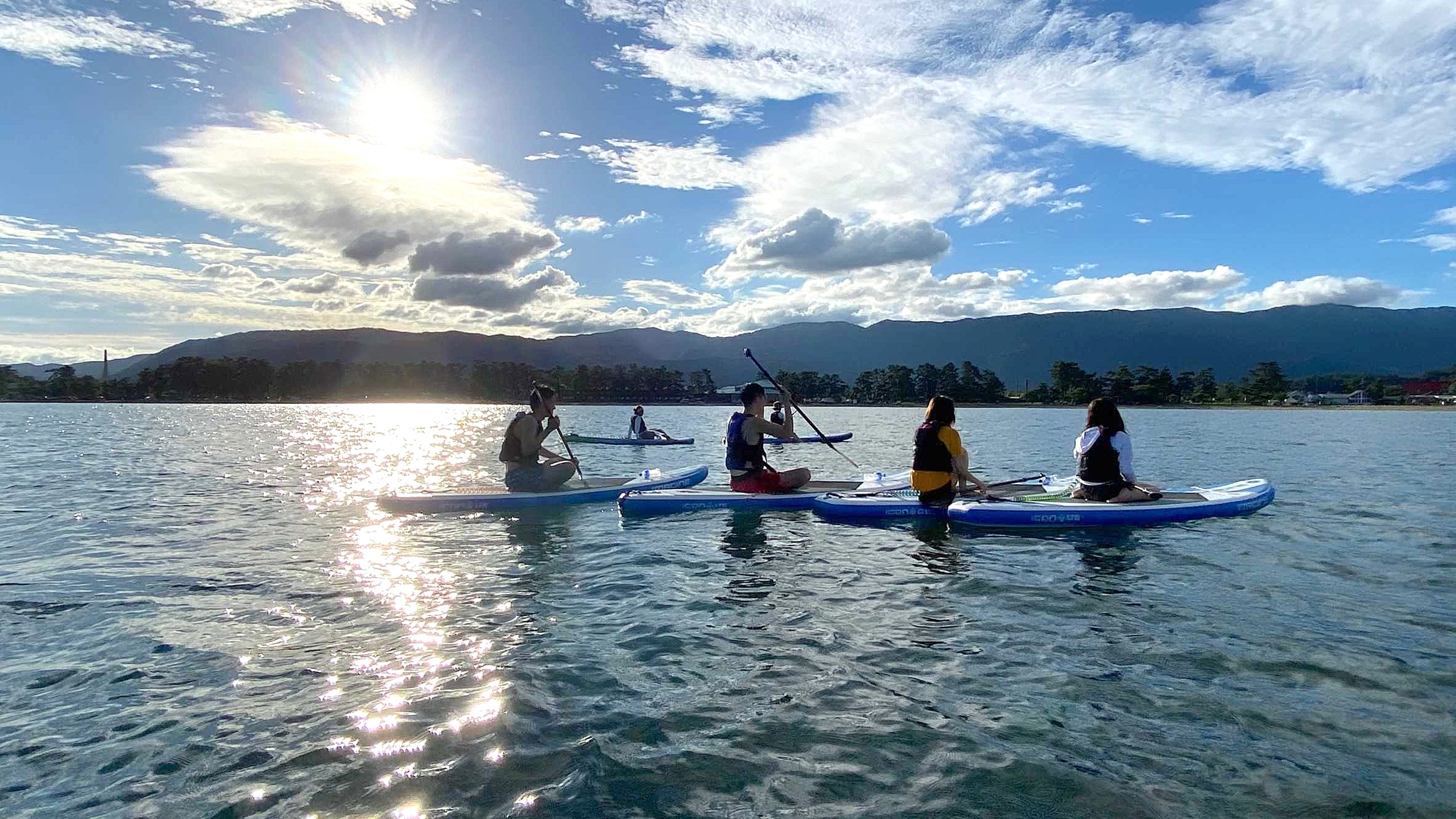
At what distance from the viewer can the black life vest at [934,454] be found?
1530cm

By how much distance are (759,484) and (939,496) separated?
3963 mm

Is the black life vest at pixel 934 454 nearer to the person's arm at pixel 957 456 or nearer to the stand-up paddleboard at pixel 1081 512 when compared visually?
the person's arm at pixel 957 456

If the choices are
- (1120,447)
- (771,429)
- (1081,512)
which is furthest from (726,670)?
(1120,447)

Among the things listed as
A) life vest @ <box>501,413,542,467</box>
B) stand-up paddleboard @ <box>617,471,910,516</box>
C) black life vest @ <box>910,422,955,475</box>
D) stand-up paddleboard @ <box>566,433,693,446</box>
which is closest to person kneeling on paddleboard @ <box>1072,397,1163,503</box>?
black life vest @ <box>910,422,955,475</box>

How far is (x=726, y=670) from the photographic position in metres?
7.27

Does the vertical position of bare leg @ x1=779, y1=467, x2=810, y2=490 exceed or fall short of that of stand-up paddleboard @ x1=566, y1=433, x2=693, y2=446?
it exceeds it

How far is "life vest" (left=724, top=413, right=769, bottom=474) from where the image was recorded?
17.0 metres

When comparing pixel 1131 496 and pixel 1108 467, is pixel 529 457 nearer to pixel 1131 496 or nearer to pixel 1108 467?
pixel 1108 467

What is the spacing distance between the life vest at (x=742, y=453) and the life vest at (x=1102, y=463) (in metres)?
6.81

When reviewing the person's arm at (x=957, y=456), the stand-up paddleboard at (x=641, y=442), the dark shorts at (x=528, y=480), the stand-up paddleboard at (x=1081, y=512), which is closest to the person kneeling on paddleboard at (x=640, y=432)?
the stand-up paddleboard at (x=641, y=442)

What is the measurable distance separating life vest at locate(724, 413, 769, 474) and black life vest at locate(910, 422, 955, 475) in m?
3.58

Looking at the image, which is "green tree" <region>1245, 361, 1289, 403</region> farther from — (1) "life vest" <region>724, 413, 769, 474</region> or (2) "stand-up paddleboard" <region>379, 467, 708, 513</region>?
(2) "stand-up paddleboard" <region>379, 467, 708, 513</region>

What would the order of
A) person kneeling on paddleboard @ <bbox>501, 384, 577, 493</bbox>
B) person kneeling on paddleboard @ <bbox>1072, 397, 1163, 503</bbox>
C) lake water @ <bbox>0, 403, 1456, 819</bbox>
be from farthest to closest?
person kneeling on paddleboard @ <bbox>501, 384, 577, 493</bbox> < person kneeling on paddleboard @ <bbox>1072, 397, 1163, 503</bbox> < lake water @ <bbox>0, 403, 1456, 819</bbox>

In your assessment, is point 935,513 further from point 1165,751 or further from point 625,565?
point 1165,751
